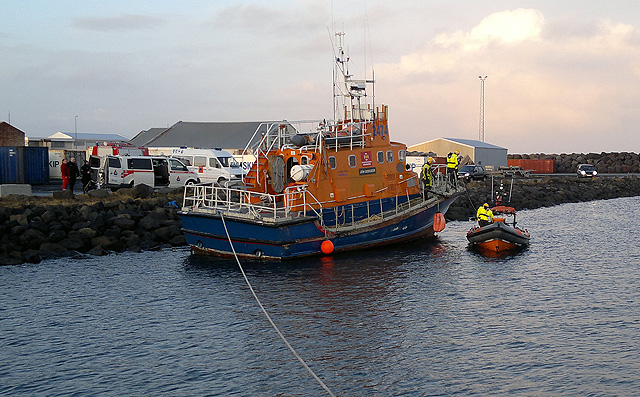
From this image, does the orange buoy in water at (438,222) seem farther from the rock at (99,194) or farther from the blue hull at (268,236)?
the rock at (99,194)

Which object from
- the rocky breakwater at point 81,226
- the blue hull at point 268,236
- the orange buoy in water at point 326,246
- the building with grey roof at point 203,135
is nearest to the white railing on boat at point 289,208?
the blue hull at point 268,236

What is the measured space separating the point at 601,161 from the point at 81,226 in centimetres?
7805

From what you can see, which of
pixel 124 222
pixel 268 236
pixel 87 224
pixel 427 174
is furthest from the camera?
pixel 427 174

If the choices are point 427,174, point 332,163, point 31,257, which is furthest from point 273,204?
point 31,257

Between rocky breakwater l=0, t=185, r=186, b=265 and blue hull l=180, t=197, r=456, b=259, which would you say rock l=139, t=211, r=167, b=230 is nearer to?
rocky breakwater l=0, t=185, r=186, b=265

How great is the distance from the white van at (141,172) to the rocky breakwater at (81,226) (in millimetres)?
2797

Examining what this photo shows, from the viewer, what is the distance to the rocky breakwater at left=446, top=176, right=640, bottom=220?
38.7 meters

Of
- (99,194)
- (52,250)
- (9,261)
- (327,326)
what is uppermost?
(99,194)

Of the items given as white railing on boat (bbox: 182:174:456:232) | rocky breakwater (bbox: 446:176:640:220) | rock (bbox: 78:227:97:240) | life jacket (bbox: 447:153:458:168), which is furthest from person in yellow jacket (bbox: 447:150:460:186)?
rock (bbox: 78:227:97:240)

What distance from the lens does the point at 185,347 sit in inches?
504

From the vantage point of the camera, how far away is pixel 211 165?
33656mm

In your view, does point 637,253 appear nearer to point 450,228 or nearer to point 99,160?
point 450,228

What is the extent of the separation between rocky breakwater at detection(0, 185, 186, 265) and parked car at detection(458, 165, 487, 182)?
1180 inches

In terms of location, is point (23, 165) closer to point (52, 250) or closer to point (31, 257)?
point (52, 250)
